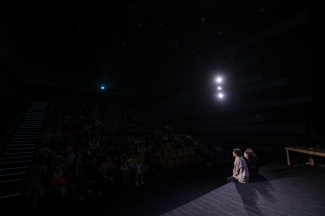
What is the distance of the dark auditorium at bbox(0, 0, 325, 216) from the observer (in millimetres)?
3580

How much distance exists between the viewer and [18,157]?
492 cm

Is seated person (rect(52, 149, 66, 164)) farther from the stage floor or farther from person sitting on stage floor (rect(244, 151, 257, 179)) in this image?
person sitting on stage floor (rect(244, 151, 257, 179))

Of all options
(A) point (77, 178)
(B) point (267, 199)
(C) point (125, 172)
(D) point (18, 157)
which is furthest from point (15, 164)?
(B) point (267, 199)

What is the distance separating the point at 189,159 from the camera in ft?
24.0

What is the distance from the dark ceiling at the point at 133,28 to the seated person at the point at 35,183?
5790mm

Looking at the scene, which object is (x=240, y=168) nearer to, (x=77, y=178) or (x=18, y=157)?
(x=77, y=178)

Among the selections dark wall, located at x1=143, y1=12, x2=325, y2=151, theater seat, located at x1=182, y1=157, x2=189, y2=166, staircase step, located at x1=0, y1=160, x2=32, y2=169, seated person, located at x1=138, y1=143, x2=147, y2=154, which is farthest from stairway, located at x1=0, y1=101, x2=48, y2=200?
dark wall, located at x1=143, y1=12, x2=325, y2=151

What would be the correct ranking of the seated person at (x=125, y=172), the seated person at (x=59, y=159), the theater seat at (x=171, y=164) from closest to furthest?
the seated person at (x=59, y=159), the seated person at (x=125, y=172), the theater seat at (x=171, y=164)

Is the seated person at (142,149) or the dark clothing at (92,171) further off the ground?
the seated person at (142,149)

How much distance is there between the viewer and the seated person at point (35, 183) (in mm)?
3453

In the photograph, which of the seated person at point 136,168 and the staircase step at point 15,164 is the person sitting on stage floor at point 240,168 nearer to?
the seated person at point 136,168

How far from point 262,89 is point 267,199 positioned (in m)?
6.01

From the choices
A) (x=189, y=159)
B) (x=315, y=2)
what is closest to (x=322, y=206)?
(x=189, y=159)

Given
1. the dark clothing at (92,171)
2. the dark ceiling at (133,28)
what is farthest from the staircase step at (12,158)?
the dark ceiling at (133,28)
